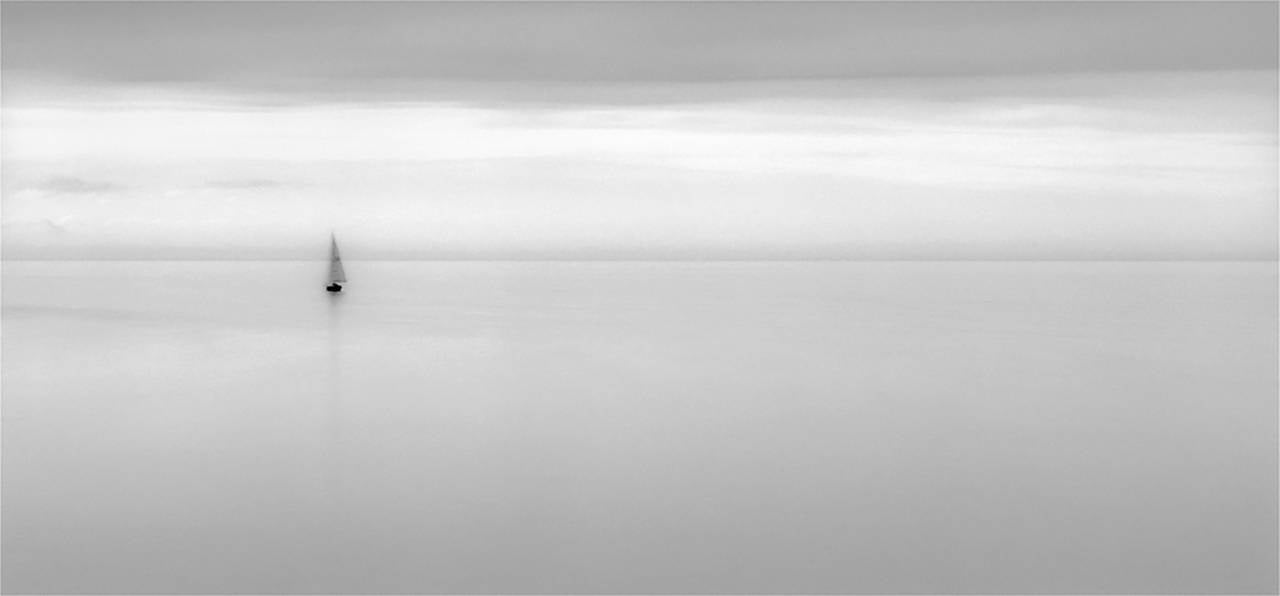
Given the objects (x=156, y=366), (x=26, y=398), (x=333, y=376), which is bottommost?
(x=26, y=398)

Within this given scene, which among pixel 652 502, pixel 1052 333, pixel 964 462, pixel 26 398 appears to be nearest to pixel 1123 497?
pixel 964 462

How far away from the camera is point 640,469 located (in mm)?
10734

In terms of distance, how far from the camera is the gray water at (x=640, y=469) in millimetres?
7430

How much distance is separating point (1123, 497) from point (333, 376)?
14.0 metres

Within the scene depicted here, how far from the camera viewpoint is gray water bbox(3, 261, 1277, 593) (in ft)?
24.4

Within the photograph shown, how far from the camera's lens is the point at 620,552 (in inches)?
309

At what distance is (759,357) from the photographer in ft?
74.2

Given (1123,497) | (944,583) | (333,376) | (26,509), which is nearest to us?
(944,583)

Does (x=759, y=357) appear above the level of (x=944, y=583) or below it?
above

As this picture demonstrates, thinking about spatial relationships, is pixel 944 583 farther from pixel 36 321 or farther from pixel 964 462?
pixel 36 321

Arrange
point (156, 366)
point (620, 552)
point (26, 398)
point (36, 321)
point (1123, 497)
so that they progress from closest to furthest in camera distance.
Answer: point (620, 552) → point (1123, 497) → point (26, 398) → point (156, 366) → point (36, 321)

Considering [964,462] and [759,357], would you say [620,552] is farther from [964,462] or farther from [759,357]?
[759,357]

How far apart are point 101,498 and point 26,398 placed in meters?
8.23

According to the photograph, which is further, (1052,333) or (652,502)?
(1052,333)
